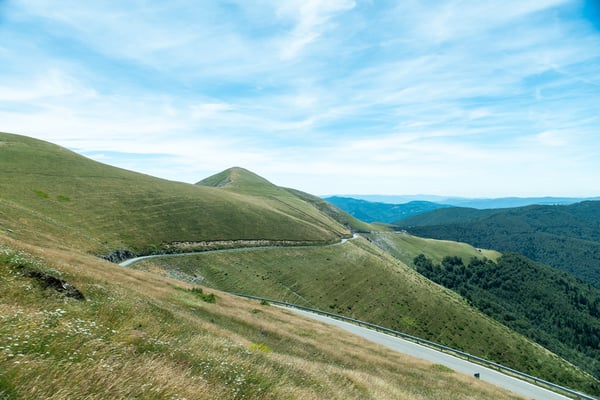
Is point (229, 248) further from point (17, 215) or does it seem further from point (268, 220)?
point (17, 215)

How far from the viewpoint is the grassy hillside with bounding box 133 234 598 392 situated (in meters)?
62.1

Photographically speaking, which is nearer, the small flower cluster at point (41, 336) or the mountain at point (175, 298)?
the small flower cluster at point (41, 336)

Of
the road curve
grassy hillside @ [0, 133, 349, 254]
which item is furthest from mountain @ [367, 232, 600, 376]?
the road curve

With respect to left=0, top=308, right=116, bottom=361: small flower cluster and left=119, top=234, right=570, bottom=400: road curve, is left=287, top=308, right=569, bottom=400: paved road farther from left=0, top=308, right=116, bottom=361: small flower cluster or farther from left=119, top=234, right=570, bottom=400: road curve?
left=0, top=308, right=116, bottom=361: small flower cluster

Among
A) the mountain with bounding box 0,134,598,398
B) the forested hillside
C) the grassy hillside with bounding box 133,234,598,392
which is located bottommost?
the forested hillside

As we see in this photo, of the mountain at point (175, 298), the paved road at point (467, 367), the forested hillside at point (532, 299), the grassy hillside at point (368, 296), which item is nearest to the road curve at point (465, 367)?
the paved road at point (467, 367)

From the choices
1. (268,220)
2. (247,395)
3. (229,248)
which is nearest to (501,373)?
(247,395)

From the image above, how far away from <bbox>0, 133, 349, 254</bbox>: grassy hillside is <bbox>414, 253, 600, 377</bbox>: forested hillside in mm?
83295

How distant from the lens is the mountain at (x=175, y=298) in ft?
20.0

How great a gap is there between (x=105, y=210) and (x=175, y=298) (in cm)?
5608

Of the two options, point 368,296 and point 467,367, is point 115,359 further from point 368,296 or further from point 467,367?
point 368,296

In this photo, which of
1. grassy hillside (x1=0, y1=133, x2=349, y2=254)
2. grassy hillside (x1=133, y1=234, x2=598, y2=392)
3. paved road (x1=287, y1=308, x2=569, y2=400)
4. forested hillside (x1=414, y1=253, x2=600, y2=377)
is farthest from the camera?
forested hillside (x1=414, y1=253, x2=600, y2=377)

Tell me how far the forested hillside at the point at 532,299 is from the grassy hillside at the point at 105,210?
8330 centimetres

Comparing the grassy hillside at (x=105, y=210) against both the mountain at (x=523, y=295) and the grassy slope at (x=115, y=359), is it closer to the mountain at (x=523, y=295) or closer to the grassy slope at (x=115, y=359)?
the grassy slope at (x=115, y=359)
